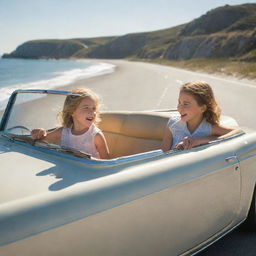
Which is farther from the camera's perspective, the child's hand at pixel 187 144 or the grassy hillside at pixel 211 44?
the grassy hillside at pixel 211 44

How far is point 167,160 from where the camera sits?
2.22 meters

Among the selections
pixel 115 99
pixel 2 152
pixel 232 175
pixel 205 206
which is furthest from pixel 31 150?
pixel 115 99

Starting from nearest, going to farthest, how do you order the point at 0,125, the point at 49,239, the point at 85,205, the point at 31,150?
the point at 49,239, the point at 85,205, the point at 31,150, the point at 0,125

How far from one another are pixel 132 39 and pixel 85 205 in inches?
6290

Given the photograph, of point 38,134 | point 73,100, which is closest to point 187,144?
point 73,100

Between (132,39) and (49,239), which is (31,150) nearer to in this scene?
(49,239)

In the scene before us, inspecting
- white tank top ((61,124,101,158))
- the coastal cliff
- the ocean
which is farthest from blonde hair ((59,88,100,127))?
the coastal cliff

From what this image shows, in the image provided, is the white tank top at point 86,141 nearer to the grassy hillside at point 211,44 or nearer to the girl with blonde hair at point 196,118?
the girl with blonde hair at point 196,118

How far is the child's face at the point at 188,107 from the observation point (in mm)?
2888

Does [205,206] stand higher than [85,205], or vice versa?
[85,205]

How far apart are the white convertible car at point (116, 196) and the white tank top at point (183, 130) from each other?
0.68ft

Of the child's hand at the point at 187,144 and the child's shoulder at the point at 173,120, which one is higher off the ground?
the child's shoulder at the point at 173,120

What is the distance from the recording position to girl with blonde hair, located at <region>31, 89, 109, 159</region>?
8.76ft

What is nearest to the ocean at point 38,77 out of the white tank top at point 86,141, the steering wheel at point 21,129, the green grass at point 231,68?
the steering wheel at point 21,129
